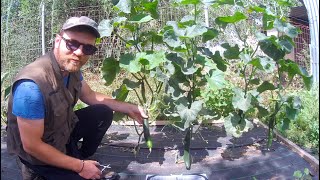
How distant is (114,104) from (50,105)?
811 mm

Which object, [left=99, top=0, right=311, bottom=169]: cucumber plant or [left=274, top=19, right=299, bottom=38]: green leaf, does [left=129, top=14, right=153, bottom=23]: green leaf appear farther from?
[left=274, top=19, right=299, bottom=38]: green leaf

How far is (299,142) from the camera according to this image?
12.1ft

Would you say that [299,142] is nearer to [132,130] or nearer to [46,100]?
[132,130]

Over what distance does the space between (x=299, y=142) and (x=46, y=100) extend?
2640 mm

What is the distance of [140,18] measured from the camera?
270cm

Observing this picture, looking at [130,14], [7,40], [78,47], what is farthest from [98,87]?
[78,47]

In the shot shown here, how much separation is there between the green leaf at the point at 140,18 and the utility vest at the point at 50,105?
68 cm

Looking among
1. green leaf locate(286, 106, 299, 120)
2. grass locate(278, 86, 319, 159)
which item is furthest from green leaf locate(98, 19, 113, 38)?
grass locate(278, 86, 319, 159)

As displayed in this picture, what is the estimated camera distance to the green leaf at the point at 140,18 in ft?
8.75

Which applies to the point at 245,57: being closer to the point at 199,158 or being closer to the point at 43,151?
the point at 199,158

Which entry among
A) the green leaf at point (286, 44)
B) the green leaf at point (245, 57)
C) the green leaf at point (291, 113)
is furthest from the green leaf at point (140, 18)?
the green leaf at point (291, 113)

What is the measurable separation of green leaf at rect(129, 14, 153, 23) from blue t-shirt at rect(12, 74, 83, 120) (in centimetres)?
92

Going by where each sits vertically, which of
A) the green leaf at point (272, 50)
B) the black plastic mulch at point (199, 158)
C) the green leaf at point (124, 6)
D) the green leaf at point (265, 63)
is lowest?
Result: the black plastic mulch at point (199, 158)

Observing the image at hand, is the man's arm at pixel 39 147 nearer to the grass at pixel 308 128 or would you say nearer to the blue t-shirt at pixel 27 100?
the blue t-shirt at pixel 27 100
